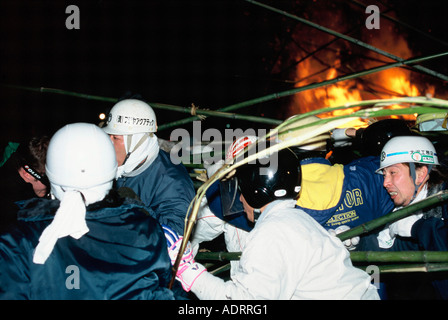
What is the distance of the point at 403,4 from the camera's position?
11.1 metres

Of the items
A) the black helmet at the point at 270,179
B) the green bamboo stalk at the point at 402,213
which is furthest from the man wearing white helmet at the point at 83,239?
the green bamboo stalk at the point at 402,213

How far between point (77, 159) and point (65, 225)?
41 cm

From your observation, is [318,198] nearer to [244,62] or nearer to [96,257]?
[96,257]

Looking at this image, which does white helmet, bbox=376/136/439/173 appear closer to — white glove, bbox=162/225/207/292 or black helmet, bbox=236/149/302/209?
black helmet, bbox=236/149/302/209

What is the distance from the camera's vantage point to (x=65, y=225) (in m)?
1.78

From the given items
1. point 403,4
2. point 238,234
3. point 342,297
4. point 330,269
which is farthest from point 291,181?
point 403,4

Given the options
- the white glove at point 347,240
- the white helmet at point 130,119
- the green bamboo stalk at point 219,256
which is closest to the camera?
the green bamboo stalk at point 219,256

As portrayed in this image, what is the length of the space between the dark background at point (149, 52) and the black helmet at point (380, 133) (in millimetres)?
4462

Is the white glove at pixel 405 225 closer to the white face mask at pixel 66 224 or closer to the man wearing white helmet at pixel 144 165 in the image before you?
the man wearing white helmet at pixel 144 165

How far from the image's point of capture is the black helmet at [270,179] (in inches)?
84.9

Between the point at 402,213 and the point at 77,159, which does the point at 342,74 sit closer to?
the point at 402,213

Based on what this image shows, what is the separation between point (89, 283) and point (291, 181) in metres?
1.43

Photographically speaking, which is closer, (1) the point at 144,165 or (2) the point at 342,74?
(1) the point at 144,165

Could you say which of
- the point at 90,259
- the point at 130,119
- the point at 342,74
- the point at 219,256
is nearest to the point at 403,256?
the point at 219,256
